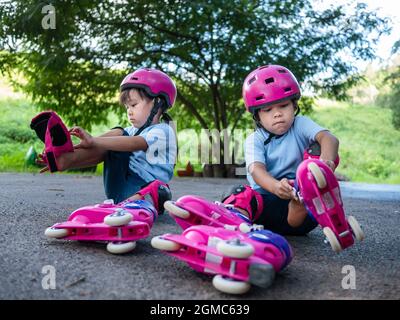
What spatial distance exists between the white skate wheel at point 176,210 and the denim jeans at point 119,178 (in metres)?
0.73

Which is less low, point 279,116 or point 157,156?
point 279,116

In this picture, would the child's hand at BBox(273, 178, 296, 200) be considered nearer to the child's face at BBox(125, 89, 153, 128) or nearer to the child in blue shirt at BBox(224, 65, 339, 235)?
the child in blue shirt at BBox(224, 65, 339, 235)

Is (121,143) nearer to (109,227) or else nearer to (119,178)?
(119,178)

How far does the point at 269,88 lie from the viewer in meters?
2.14

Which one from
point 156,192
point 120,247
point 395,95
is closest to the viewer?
point 120,247

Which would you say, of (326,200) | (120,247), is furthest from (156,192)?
(326,200)

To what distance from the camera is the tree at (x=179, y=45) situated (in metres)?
7.17

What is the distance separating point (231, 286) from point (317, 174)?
54 centimetres

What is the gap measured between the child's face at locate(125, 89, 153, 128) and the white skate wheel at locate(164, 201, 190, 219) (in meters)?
0.93

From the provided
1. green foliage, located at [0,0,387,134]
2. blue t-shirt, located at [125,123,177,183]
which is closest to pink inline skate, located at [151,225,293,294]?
blue t-shirt, located at [125,123,177,183]

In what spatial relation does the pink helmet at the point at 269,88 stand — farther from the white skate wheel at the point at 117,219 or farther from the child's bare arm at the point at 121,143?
the white skate wheel at the point at 117,219

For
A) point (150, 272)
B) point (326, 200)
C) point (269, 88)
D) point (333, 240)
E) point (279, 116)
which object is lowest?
point (150, 272)

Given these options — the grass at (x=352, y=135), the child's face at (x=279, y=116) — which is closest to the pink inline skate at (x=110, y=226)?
the child's face at (x=279, y=116)
